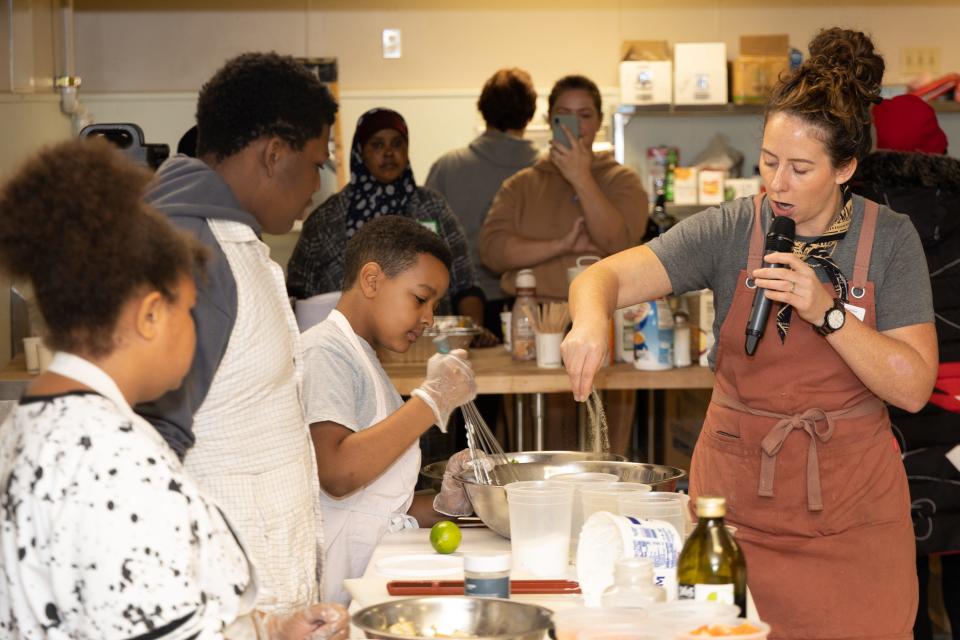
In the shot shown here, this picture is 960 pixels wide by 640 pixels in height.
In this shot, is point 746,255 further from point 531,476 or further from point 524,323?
point 524,323

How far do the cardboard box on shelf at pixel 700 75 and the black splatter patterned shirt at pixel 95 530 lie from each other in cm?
525

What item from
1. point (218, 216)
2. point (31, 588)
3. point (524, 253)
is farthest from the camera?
point (524, 253)

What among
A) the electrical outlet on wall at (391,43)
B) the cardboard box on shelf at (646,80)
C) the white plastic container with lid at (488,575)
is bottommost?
the white plastic container with lid at (488,575)

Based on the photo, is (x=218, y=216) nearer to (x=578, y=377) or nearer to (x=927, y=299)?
(x=578, y=377)

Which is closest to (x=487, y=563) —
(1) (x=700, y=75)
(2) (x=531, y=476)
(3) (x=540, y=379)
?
(2) (x=531, y=476)

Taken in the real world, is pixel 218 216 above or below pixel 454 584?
above

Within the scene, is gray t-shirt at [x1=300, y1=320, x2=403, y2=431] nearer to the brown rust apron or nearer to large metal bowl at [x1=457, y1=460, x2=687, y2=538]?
large metal bowl at [x1=457, y1=460, x2=687, y2=538]

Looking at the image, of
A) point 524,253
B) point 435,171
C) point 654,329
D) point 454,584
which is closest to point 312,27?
point 435,171

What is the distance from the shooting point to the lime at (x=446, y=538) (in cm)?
211

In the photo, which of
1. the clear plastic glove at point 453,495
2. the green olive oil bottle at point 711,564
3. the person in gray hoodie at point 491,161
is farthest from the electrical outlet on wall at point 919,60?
the green olive oil bottle at point 711,564

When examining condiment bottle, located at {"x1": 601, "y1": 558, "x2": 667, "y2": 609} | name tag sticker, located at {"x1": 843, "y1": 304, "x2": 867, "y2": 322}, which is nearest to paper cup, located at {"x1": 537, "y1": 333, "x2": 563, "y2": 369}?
name tag sticker, located at {"x1": 843, "y1": 304, "x2": 867, "y2": 322}

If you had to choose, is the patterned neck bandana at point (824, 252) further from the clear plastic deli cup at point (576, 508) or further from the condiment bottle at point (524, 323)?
the condiment bottle at point (524, 323)

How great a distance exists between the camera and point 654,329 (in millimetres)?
4043

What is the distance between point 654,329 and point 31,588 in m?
2.96
